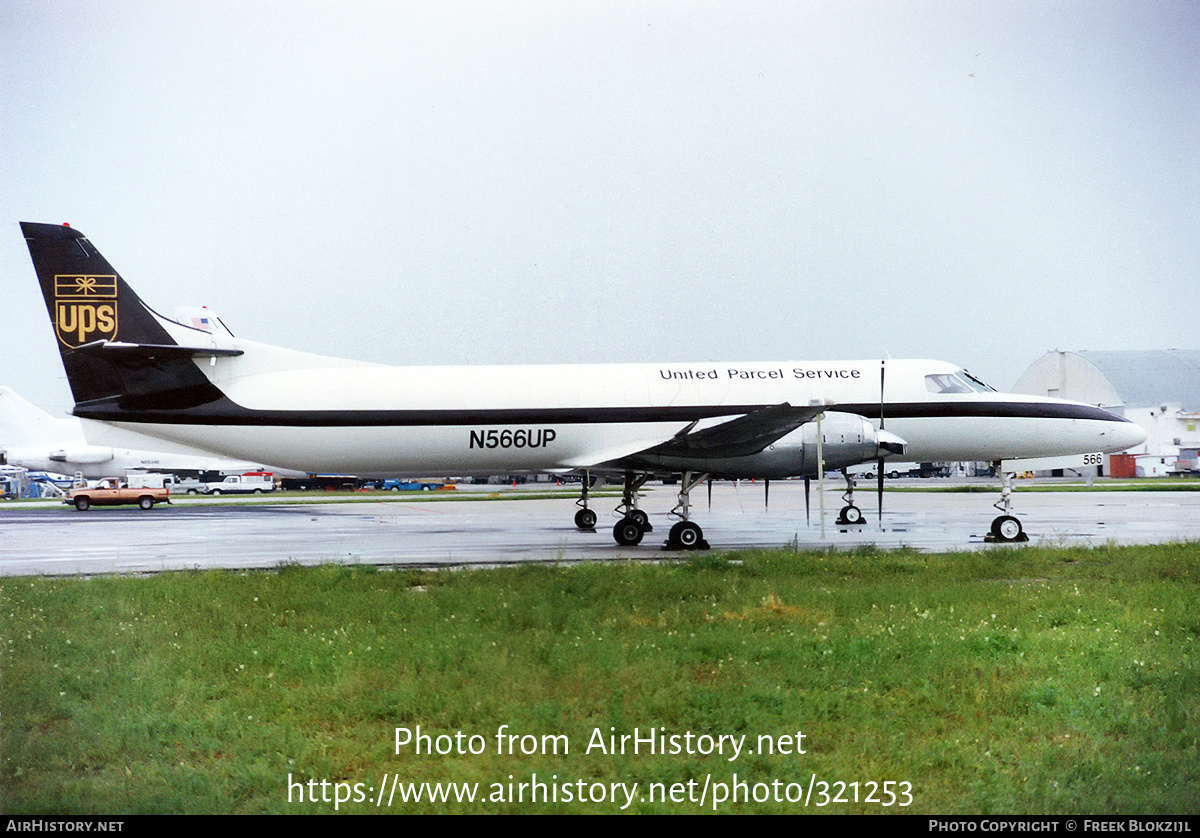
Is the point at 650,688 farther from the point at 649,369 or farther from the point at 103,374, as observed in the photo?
the point at 103,374

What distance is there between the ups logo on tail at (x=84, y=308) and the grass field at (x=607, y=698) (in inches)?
328

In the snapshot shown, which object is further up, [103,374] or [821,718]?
[103,374]

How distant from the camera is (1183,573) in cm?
1302

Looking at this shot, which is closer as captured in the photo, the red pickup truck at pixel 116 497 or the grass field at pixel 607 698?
the grass field at pixel 607 698

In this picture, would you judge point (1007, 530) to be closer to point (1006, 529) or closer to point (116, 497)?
point (1006, 529)

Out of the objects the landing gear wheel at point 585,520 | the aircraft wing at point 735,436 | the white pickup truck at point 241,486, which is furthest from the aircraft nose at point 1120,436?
the white pickup truck at point 241,486

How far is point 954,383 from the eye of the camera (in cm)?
2138

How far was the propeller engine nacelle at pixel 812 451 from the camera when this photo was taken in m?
17.9

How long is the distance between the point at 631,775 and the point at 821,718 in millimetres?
1783

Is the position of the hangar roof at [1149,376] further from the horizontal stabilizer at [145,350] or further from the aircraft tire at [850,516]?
the horizontal stabilizer at [145,350]

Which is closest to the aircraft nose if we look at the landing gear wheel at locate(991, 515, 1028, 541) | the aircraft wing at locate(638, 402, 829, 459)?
the landing gear wheel at locate(991, 515, 1028, 541)

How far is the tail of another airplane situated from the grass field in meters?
7.72
